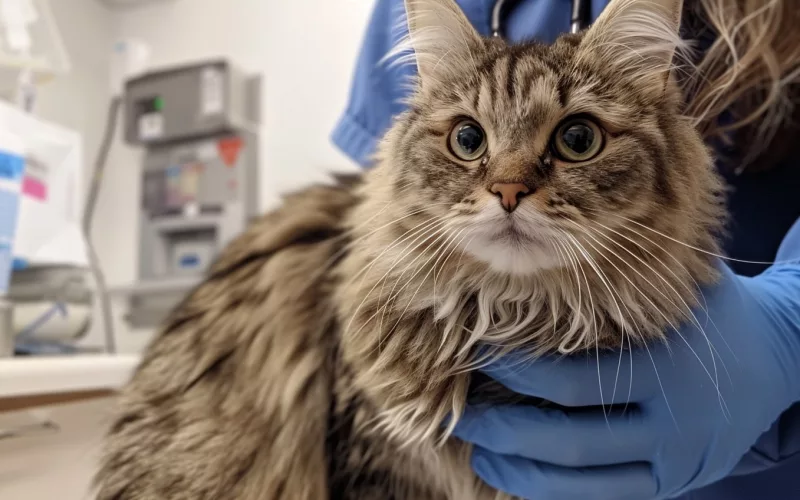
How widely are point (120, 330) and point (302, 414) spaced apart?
3276mm

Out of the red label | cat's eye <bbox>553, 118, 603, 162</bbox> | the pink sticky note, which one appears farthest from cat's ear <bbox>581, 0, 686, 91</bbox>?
the red label

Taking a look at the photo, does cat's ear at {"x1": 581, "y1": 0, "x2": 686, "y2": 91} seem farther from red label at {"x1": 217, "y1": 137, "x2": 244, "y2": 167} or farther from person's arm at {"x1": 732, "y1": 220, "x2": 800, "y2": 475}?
red label at {"x1": 217, "y1": 137, "x2": 244, "y2": 167}

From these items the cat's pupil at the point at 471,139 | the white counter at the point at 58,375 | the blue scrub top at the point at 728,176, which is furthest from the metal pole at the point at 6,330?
the cat's pupil at the point at 471,139

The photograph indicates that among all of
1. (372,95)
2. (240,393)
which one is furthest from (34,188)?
(240,393)

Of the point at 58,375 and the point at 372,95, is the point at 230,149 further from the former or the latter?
the point at 372,95

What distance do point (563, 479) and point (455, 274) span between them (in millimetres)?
313

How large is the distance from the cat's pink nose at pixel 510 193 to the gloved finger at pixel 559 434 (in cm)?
29

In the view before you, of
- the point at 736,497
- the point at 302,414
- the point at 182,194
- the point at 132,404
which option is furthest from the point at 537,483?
the point at 182,194

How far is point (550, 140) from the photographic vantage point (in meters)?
0.67

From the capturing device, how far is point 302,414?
0.91m

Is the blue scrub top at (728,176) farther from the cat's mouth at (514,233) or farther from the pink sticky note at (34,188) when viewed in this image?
the pink sticky note at (34,188)

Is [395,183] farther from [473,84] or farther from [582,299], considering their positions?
[582,299]

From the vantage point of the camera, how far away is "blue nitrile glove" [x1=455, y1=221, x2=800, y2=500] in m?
0.72

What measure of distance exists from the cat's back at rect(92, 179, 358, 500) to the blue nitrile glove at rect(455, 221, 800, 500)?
0.29 metres
